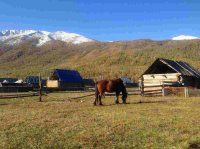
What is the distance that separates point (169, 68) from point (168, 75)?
1976mm

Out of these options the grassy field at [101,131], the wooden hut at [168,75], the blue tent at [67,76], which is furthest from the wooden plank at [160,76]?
the blue tent at [67,76]

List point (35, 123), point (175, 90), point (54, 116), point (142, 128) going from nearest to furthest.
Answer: point (142, 128) → point (35, 123) → point (54, 116) → point (175, 90)

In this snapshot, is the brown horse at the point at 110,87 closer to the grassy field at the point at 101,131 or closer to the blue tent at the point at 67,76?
the grassy field at the point at 101,131

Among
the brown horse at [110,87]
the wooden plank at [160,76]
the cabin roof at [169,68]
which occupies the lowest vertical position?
the brown horse at [110,87]

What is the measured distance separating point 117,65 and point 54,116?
16256 centimetres

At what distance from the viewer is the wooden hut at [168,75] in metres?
44.5

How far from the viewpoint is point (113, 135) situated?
1506 centimetres

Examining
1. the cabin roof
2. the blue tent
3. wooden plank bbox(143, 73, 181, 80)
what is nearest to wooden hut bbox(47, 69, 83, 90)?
the blue tent

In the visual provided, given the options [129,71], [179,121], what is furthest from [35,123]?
[129,71]

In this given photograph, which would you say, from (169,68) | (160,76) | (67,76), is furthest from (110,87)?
(67,76)

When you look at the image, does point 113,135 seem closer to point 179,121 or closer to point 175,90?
point 179,121

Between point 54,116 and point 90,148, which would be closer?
point 90,148

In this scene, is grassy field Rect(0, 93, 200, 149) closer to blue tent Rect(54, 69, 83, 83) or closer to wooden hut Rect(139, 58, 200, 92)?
wooden hut Rect(139, 58, 200, 92)

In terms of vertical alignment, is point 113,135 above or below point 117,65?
below
